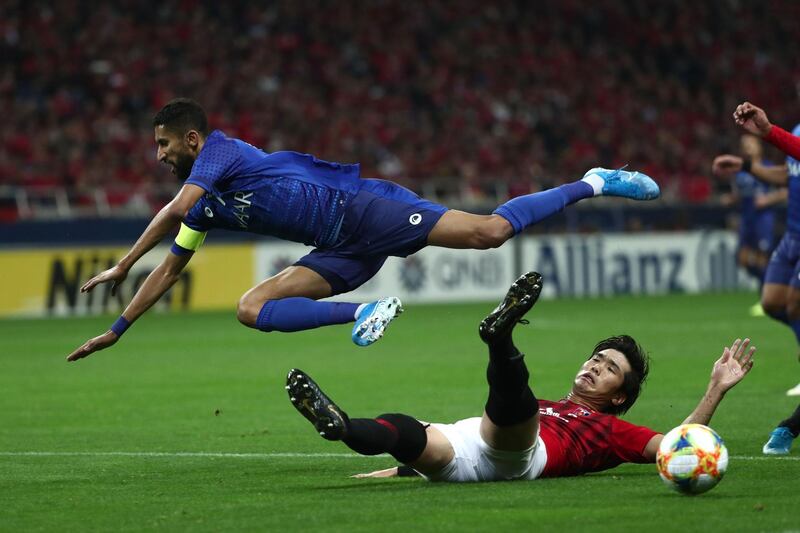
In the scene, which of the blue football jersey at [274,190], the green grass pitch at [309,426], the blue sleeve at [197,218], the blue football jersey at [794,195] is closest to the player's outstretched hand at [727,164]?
the blue football jersey at [794,195]

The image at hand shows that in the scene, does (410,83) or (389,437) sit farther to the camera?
(410,83)

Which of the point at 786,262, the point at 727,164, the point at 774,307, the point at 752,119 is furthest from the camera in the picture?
the point at 774,307

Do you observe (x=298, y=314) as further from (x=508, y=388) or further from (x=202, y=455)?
(x=508, y=388)

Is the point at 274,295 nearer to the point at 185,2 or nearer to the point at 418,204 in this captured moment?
the point at 418,204

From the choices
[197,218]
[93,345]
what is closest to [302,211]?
[197,218]

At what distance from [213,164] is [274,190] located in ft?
1.31

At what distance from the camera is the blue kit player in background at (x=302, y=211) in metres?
8.03

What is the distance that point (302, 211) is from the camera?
8.19 meters

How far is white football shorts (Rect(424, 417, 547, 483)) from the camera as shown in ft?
22.4

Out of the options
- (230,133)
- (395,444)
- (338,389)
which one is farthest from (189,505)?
(230,133)

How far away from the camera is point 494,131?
105 ft

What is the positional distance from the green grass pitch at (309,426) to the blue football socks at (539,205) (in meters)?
1.56

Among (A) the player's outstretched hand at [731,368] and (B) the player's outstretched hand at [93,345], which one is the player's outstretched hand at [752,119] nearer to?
(A) the player's outstretched hand at [731,368]

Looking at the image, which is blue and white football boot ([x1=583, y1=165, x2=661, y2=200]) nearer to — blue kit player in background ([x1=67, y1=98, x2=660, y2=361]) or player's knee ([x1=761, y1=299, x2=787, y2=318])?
blue kit player in background ([x1=67, y1=98, x2=660, y2=361])
